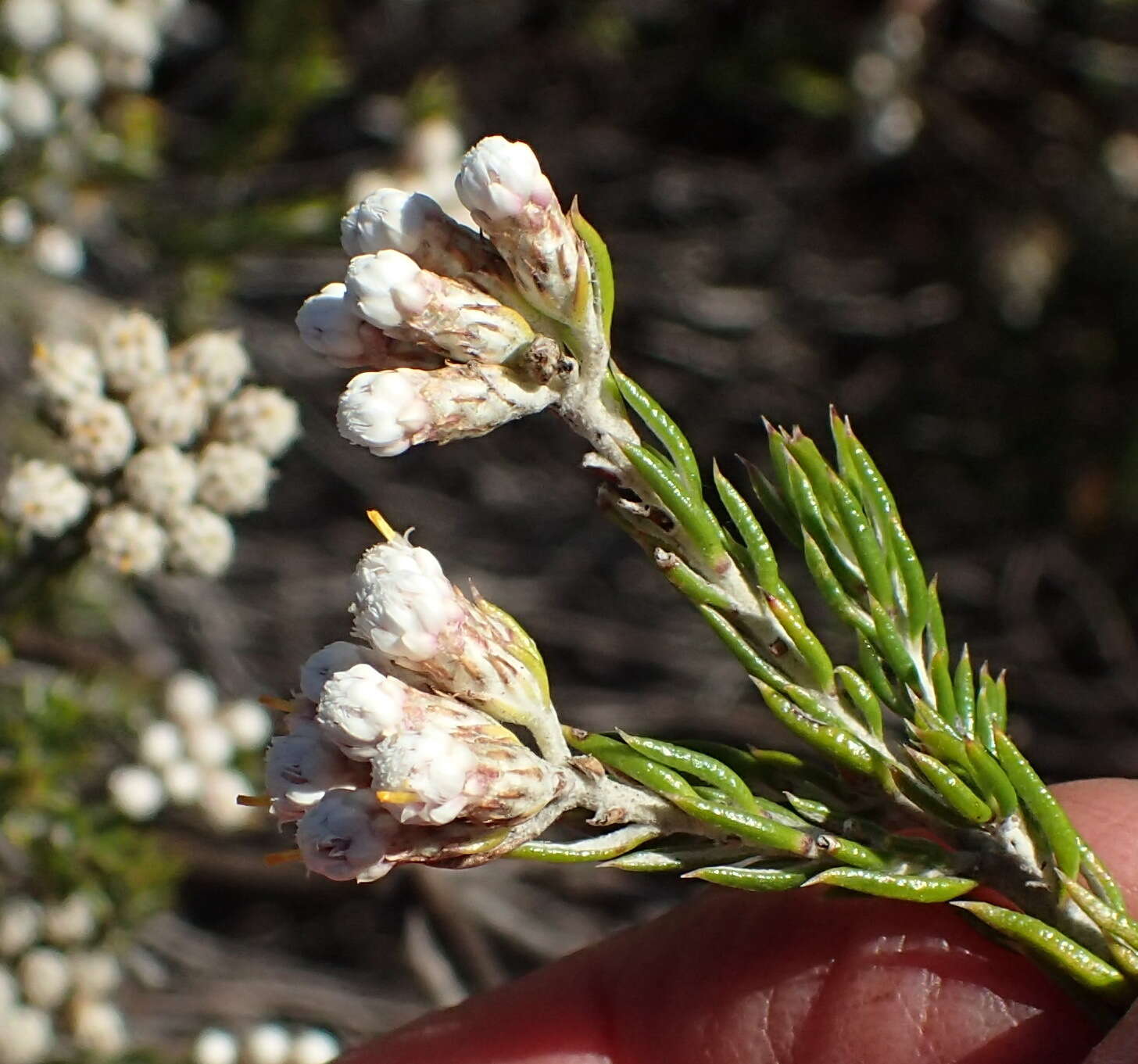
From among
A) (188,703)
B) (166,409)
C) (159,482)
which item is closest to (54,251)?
(166,409)

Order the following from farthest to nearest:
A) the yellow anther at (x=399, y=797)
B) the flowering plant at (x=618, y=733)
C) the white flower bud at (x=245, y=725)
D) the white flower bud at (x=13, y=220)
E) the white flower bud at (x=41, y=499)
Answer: the white flower bud at (x=245, y=725), the white flower bud at (x=13, y=220), the white flower bud at (x=41, y=499), the flowering plant at (x=618, y=733), the yellow anther at (x=399, y=797)

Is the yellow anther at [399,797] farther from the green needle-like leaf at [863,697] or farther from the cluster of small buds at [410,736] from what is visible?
the green needle-like leaf at [863,697]

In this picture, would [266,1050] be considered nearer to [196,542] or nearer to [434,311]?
[196,542]

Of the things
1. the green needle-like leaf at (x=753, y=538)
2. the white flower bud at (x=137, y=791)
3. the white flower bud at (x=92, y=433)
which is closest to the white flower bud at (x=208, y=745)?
the white flower bud at (x=137, y=791)

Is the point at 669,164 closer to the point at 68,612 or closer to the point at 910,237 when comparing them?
the point at 910,237

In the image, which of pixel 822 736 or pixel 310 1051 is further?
pixel 310 1051
